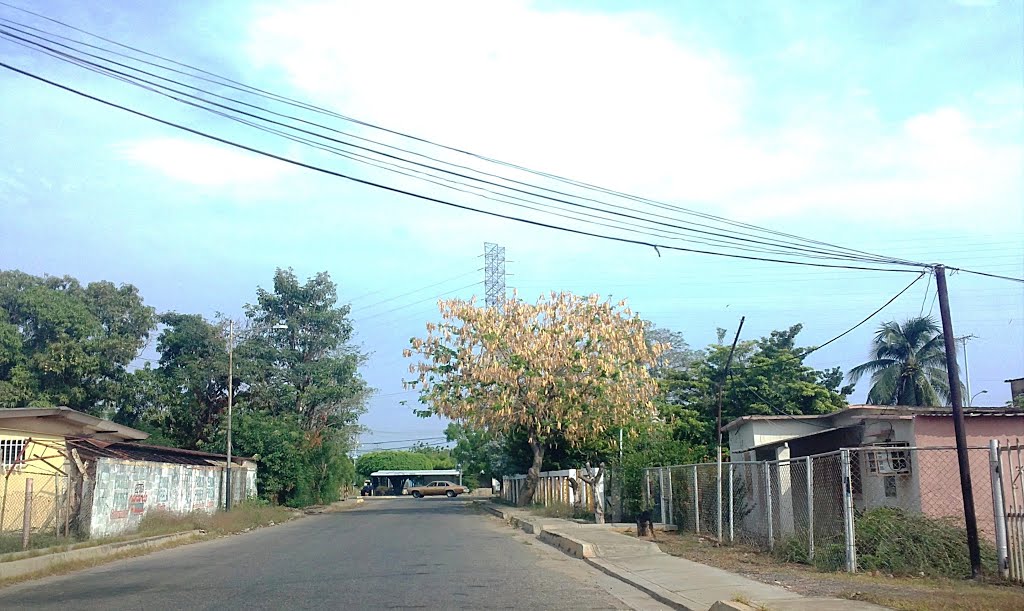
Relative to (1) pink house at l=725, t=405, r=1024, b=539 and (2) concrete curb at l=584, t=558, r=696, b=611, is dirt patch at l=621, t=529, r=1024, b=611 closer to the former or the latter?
(2) concrete curb at l=584, t=558, r=696, b=611

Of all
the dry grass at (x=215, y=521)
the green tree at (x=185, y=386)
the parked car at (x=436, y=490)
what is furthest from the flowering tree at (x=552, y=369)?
the parked car at (x=436, y=490)

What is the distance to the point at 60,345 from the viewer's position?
45.0 meters

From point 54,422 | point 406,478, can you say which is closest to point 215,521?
point 54,422

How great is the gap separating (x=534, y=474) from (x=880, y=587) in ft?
105

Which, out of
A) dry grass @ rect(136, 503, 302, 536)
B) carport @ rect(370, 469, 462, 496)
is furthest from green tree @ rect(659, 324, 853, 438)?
carport @ rect(370, 469, 462, 496)

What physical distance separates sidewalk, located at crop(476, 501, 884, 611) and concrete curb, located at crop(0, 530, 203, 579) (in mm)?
10418

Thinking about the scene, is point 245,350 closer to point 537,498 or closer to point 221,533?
point 537,498

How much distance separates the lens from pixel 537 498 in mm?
45188

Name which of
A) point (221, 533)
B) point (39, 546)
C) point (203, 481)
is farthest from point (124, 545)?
point (203, 481)

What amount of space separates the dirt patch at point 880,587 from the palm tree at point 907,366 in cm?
3109

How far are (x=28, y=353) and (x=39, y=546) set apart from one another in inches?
1205

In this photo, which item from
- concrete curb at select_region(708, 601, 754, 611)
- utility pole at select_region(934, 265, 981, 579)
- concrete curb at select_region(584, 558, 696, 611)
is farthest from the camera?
utility pole at select_region(934, 265, 981, 579)

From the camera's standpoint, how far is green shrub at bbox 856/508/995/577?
508 inches

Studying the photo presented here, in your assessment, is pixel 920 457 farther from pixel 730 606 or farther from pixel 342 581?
pixel 342 581
